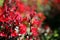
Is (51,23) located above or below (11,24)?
below

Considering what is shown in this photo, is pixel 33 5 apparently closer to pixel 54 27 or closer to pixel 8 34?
pixel 54 27

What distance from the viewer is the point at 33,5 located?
29.7 feet

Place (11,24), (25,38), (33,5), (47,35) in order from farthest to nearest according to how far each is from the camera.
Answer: (33,5), (47,35), (25,38), (11,24)

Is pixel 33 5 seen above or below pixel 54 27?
above

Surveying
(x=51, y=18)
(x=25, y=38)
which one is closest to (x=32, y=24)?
(x=25, y=38)

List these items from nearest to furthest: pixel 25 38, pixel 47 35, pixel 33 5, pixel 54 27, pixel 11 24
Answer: pixel 11 24, pixel 25 38, pixel 47 35, pixel 54 27, pixel 33 5

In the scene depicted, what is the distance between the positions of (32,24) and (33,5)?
11.2 feet

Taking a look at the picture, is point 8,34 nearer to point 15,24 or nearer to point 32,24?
point 15,24

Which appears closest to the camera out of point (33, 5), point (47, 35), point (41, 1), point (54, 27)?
point (47, 35)

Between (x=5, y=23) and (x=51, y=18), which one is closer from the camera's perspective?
(x=5, y=23)

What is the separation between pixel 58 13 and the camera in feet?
31.0

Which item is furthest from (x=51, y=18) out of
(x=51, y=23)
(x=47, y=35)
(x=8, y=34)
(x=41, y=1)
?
(x=8, y=34)

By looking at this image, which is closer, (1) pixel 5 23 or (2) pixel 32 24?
(1) pixel 5 23

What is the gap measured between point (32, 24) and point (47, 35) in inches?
37.2
